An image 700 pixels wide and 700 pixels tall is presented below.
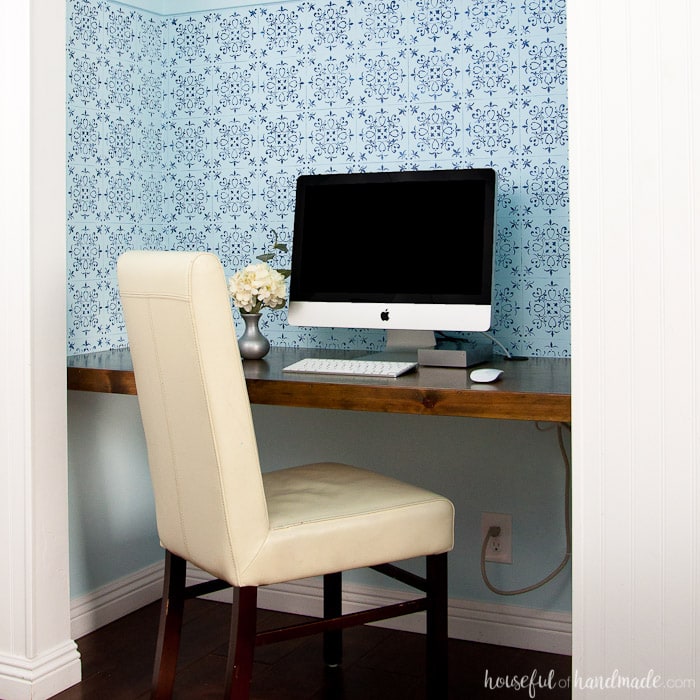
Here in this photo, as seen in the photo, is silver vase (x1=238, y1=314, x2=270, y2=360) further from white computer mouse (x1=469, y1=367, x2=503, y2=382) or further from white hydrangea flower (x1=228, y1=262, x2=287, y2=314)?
white computer mouse (x1=469, y1=367, x2=503, y2=382)

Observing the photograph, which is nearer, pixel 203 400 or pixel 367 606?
pixel 203 400

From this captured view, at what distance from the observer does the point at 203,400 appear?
1.74 metres

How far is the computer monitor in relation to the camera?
228cm

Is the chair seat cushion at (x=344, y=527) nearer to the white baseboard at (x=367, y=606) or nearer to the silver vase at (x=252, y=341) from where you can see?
the silver vase at (x=252, y=341)

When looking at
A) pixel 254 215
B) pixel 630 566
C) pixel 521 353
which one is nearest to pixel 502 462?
pixel 521 353

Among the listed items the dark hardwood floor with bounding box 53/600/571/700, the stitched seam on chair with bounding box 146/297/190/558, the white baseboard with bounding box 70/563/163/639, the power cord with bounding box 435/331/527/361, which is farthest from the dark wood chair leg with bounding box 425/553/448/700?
the white baseboard with bounding box 70/563/163/639

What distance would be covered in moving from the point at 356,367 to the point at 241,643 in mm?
655

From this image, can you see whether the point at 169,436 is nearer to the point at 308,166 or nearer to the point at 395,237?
the point at 395,237

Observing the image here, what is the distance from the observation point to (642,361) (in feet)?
5.46

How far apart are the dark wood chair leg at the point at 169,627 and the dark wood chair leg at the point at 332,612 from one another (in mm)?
375

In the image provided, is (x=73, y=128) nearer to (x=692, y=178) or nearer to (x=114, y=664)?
(x=114, y=664)

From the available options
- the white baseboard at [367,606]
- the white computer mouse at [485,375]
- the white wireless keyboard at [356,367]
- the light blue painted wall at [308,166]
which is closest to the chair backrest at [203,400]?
the white wireless keyboard at [356,367]

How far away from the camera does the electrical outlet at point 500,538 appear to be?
8.19 ft

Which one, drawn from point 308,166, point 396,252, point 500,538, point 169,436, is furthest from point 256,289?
point 500,538
